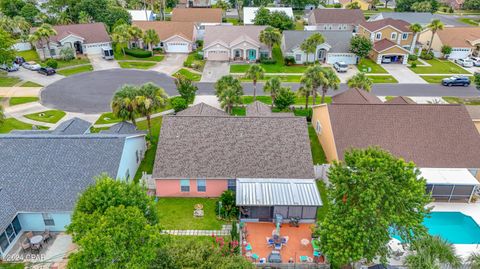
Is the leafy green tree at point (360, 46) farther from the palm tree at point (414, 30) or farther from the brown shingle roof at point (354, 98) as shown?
the brown shingle roof at point (354, 98)

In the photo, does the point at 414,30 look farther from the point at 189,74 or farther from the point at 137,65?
the point at 137,65

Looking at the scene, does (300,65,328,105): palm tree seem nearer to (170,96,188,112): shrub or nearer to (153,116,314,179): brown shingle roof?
(153,116,314,179): brown shingle roof

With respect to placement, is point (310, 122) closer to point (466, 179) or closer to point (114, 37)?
point (466, 179)

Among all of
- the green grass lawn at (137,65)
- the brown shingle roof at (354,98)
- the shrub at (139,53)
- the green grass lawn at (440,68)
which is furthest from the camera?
the shrub at (139,53)

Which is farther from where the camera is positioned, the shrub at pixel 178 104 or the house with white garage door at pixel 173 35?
the house with white garage door at pixel 173 35

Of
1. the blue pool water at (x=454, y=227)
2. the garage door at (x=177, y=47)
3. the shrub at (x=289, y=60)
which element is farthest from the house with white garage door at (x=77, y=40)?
the blue pool water at (x=454, y=227)

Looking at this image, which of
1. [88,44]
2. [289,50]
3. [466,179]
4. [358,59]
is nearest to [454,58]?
[358,59]
